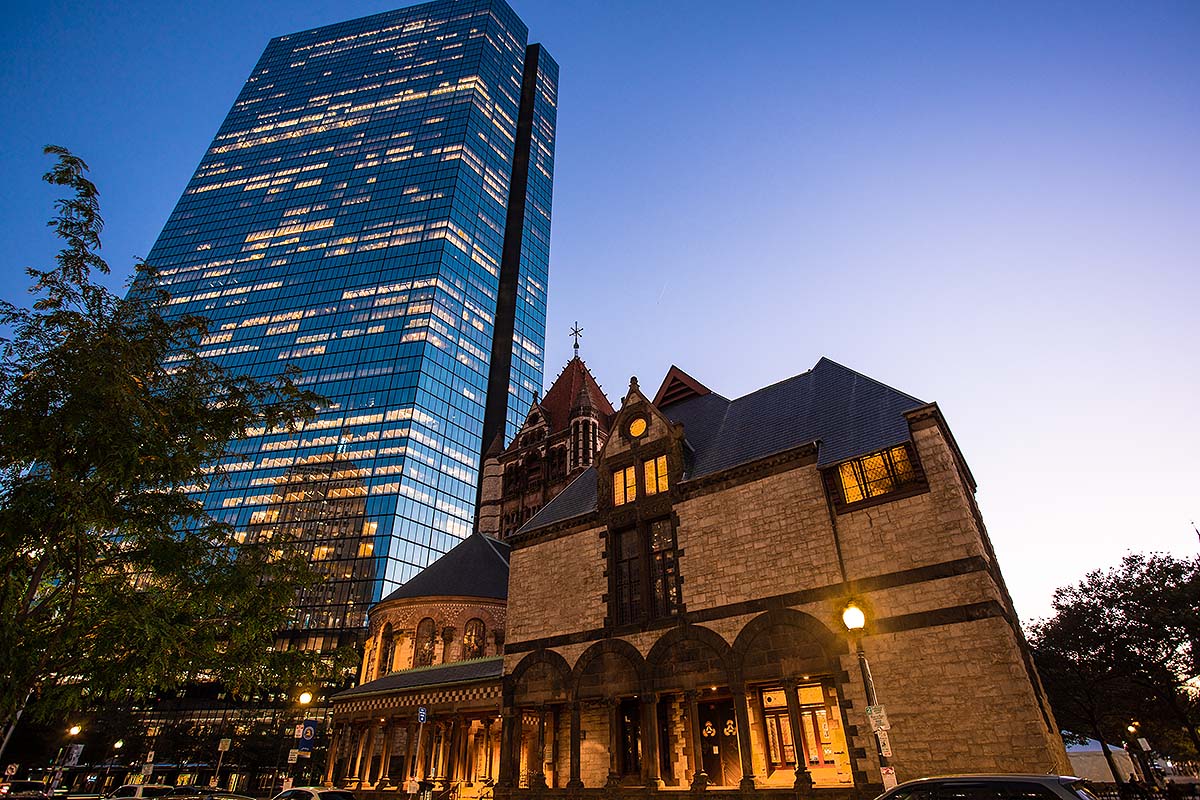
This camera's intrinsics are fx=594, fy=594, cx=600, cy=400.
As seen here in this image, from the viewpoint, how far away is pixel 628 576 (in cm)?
2458

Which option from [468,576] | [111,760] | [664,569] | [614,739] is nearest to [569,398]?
[468,576]

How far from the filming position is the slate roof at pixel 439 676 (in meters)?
28.4

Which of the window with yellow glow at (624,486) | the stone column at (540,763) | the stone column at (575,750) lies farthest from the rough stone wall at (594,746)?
the window with yellow glow at (624,486)

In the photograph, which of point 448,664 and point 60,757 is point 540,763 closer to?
point 448,664

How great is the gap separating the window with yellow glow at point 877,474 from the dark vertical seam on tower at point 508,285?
78.5 m

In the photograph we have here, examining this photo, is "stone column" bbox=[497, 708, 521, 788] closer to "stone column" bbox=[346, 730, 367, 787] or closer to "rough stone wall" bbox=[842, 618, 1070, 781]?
"stone column" bbox=[346, 730, 367, 787]

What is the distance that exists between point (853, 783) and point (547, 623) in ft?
43.0

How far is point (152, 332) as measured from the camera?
12.0 m

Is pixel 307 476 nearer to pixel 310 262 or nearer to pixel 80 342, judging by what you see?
pixel 310 262

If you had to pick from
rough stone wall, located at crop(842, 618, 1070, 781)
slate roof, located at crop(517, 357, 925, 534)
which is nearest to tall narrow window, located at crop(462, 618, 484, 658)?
slate roof, located at crop(517, 357, 925, 534)

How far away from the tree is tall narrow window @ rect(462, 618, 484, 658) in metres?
28.0

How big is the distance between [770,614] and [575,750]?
374 inches

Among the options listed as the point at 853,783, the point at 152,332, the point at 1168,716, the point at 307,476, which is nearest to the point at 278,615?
the point at 152,332

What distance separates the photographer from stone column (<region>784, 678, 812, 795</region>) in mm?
17188
